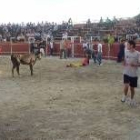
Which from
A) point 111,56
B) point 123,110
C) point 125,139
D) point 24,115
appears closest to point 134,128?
point 125,139

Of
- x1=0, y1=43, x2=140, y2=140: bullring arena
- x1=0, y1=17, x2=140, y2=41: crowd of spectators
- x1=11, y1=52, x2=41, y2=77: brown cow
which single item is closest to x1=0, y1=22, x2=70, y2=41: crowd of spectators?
x1=0, y1=17, x2=140, y2=41: crowd of spectators

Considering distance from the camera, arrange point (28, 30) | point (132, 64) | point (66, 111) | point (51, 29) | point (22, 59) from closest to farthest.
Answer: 1. point (66, 111)
2. point (132, 64)
3. point (22, 59)
4. point (51, 29)
5. point (28, 30)

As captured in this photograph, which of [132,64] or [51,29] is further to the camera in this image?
[51,29]

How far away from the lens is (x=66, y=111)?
34.2 feet

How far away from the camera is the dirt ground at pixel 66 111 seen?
8.24m

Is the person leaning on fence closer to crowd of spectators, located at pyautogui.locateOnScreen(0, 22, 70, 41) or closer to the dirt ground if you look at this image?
the dirt ground

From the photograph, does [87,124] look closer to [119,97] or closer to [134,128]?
[134,128]

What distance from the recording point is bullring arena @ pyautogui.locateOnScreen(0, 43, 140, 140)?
27.0ft

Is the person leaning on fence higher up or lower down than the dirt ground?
higher up

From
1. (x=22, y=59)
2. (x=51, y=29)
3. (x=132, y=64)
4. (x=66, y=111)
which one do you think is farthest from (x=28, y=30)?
(x=66, y=111)

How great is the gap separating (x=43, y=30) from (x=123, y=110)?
3553 cm

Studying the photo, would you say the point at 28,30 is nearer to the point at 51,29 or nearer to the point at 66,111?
the point at 51,29

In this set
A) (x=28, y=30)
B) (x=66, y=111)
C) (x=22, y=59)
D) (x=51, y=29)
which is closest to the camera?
(x=66, y=111)

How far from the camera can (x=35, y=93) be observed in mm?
13633
